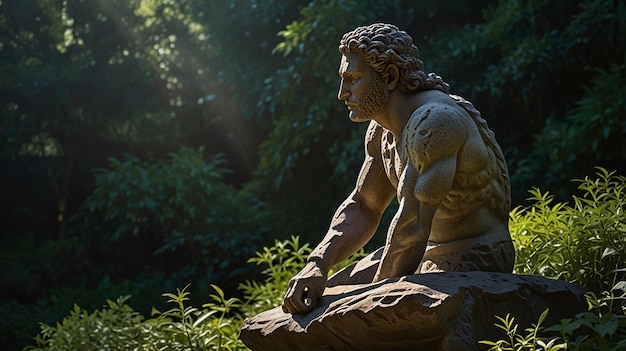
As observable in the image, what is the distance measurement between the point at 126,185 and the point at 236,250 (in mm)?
1326

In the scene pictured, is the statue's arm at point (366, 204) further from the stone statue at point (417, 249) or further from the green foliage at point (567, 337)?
the green foliage at point (567, 337)

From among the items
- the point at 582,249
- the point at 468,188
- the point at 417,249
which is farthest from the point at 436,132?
the point at 582,249

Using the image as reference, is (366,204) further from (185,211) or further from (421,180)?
(185,211)

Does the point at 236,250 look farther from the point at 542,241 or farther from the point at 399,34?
the point at 399,34

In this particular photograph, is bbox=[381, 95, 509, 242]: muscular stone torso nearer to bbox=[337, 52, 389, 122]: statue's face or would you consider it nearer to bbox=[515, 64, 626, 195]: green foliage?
bbox=[337, 52, 389, 122]: statue's face

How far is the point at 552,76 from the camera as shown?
7781 millimetres

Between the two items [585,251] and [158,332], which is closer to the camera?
[585,251]

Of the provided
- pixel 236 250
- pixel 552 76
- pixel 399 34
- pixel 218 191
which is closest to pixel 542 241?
pixel 399 34

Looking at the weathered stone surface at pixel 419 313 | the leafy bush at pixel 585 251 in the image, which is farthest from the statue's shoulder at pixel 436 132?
the leafy bush at pixel 585 251

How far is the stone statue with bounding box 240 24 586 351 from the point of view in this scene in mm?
2713

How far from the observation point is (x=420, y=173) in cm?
293

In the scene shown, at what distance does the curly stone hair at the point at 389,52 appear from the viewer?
309 centimetres

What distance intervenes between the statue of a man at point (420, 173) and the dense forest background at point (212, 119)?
3.83 meters

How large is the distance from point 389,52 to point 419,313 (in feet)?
3.21
